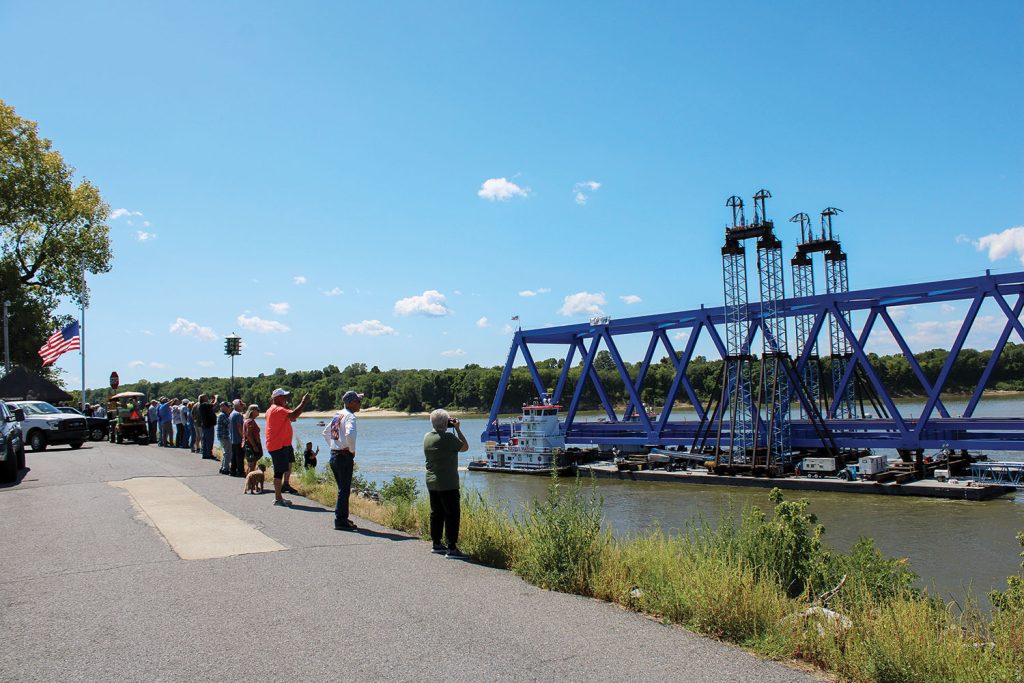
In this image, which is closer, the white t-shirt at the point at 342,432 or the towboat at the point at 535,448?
the white t-shirt at the point at 342,432

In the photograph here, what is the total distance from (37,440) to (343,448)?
21.9 m

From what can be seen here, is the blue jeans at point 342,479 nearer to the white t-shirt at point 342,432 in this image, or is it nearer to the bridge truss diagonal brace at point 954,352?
the white t-shirt at point 342,432

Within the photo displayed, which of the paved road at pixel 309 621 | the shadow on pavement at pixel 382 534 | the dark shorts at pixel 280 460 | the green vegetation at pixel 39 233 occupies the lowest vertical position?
the shadow on pavement at pixel 382 534

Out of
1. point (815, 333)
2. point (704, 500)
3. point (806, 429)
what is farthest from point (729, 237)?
point (704, 500)

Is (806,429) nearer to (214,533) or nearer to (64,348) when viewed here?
(214,533)

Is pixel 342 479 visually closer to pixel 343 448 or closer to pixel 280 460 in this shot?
pixel 343 448

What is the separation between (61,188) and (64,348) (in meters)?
13.5

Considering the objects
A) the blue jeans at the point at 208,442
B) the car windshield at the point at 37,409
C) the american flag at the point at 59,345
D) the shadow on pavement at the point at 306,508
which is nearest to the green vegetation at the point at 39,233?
the american flag at the point at 59,345

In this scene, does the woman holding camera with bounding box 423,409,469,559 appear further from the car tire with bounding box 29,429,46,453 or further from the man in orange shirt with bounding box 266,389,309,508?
the car tire with bounding box 29,429,46,453

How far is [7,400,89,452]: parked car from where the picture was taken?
26797 mm

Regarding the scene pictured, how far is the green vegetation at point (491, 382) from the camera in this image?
96.1 meters

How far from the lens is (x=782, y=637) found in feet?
18.9

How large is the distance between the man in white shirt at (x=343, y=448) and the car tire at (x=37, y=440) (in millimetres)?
21421

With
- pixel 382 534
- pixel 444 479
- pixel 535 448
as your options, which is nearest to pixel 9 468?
pixel 382 534
